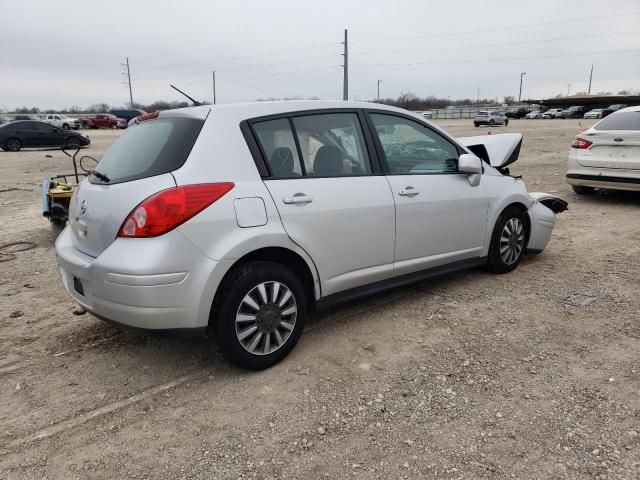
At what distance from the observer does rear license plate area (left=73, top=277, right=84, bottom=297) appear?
316 cm

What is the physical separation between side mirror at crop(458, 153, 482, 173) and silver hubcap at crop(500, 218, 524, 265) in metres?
0.84

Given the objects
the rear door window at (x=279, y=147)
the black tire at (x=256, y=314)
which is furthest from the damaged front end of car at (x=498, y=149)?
the black tire at (x=256, y=314)

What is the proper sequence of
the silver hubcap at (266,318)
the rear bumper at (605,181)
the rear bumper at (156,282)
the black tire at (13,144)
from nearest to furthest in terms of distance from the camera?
the rear bumper at (156,282), the silver hubcap at (266,318), the rear bumper at (605,181), the black tire at (13,144)

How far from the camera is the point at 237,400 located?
2.96 metres

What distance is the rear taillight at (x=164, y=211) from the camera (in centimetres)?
279

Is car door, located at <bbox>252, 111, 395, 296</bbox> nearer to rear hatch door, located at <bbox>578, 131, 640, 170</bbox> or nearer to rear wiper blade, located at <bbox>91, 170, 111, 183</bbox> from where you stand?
rear wiper blade, located at <bbox>91, 170, 111, 183</bbox>

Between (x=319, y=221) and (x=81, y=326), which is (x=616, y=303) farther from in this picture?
(x=81, y=326)

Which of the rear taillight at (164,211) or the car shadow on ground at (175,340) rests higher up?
the rear taillight at (164,211)

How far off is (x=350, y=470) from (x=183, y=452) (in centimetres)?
83

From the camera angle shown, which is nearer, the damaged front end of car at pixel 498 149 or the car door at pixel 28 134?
the damaged front end of car at pixel 498 149

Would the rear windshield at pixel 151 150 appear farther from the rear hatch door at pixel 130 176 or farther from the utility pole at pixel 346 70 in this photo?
the utility pole at pixel 346 70

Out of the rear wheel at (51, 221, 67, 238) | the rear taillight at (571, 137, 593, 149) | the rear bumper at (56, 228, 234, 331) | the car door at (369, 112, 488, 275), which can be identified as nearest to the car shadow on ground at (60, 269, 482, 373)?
the rear bumper at (56, 228, 234, 331)

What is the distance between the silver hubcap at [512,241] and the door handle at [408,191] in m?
1.32

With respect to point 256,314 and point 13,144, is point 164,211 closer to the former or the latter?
point 256,314
